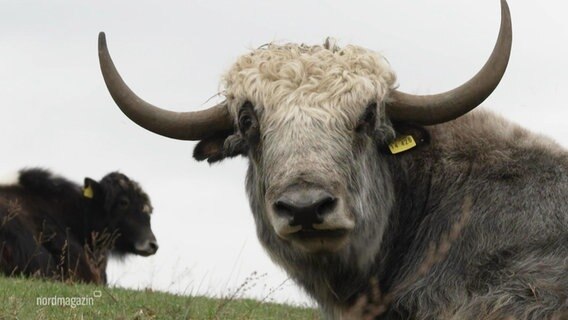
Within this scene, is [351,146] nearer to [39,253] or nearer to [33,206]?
[39,253]

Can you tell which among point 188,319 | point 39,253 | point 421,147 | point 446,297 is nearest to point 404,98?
point 421,147

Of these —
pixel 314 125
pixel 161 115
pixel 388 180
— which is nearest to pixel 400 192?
pixel 388 180

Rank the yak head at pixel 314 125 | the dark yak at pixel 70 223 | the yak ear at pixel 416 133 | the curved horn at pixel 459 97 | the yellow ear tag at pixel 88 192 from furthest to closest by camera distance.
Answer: the yellow ear tag at pixel 88 192 < the dark yak at pixel 70 223 < the yak ear at pixel 416 133 < the curved horn at pixel 459 97 < the yak head at pixel 314 125

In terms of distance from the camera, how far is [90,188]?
17.7 meters

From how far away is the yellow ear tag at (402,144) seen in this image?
6871 mm

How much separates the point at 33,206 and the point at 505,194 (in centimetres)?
1075

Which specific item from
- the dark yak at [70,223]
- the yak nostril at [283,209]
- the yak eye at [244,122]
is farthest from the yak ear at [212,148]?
the dark yak at [70,223]

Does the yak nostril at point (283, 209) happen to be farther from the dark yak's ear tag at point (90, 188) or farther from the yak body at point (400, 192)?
the dark yak's ear tag at point (90, 188)

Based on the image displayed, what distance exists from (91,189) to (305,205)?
12.2 meters

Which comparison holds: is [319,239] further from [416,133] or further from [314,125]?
[416,133]

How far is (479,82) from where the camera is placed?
6.91 meters

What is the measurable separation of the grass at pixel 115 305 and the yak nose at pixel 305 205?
3.74 ft

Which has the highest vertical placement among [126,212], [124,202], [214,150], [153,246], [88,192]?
[214,150]

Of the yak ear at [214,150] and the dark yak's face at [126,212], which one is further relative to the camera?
the dark yak's face at [126,212]
